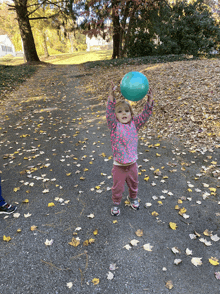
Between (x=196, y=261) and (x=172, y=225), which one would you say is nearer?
(x=196, y=261)

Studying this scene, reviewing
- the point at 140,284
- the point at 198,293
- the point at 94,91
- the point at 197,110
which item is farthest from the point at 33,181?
the point at 94,91

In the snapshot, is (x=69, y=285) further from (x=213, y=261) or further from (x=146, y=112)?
(x=146, y=112)

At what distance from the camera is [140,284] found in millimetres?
2375

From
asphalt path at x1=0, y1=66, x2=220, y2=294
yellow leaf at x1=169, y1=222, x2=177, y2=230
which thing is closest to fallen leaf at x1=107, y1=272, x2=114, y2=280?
asphalt path at x1=0, y1=66, x2=220, y2=294

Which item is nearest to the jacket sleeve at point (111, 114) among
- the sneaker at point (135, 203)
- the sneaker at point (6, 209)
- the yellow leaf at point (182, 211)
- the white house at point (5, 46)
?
the sneaker at point (135, 203)

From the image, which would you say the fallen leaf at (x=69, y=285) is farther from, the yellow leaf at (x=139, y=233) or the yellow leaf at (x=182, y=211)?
the yellow leaf at (x=182, y=211)

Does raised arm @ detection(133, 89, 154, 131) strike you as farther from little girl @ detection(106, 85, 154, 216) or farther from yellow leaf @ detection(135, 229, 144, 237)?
yellow leaf @ detection(135, 229, 144, 237)

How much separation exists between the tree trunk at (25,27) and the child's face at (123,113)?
71.5 feet

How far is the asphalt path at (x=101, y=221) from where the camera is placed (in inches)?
96.2

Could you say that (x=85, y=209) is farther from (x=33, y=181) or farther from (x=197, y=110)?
(x=197, y=110)

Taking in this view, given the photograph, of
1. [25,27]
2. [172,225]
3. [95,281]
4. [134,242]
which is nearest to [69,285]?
[95,281]

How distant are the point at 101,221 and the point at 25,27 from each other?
22484mm

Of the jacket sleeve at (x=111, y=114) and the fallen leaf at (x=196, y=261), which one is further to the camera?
the jacket sleeve at (x=111, y=114)

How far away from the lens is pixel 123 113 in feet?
9.25
